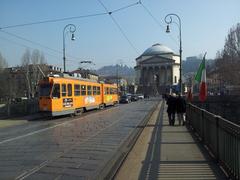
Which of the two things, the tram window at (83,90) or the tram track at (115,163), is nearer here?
the tram track at (115,163)

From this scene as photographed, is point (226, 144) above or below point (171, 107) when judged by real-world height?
below

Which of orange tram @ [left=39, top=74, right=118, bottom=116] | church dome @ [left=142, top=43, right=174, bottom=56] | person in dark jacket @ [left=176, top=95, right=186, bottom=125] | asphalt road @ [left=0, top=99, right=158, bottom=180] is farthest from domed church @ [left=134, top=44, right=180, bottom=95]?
asphalt road @ [left=0, top=99, right=158, bottom=180]

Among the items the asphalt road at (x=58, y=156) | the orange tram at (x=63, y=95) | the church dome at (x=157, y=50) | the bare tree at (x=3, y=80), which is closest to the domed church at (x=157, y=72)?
the church dome at (x=157, y=50)

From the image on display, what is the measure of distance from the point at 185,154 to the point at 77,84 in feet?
85.2

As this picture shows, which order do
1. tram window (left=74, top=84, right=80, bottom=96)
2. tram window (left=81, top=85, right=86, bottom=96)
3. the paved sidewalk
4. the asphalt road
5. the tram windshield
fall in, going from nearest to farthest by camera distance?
the paved sidewalk < the asphalt road < the tram windshield < tram window (left=74, top=84, right=80, bottom=96) < tram window (left=81, top=85, right=86, bottom=96)

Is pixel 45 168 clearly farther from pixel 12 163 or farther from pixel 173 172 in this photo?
pixel 173 172

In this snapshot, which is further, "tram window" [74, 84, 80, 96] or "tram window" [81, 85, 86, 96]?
"tram window" [81, 85, 86, 96]

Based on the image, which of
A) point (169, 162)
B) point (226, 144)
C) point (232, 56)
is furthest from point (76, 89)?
point (232, 56)

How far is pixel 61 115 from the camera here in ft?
118

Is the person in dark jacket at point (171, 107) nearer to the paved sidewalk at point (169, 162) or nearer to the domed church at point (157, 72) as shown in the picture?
the paved sidewalk at point (169, 162)

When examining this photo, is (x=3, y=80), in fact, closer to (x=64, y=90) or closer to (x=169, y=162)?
(x=64, y=90)

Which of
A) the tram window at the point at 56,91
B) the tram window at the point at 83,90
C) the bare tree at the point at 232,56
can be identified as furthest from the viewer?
the bare tree at the point at 232,56

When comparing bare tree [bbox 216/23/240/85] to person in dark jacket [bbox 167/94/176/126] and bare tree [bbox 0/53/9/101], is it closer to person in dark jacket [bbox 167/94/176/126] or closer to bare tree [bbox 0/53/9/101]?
bare tree [bbox 0/53/9/101]

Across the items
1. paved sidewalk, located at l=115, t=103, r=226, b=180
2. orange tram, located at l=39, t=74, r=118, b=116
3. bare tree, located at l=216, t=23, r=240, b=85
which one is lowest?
paved sidewalk, located at l=115, t=103, r=226, b=180
